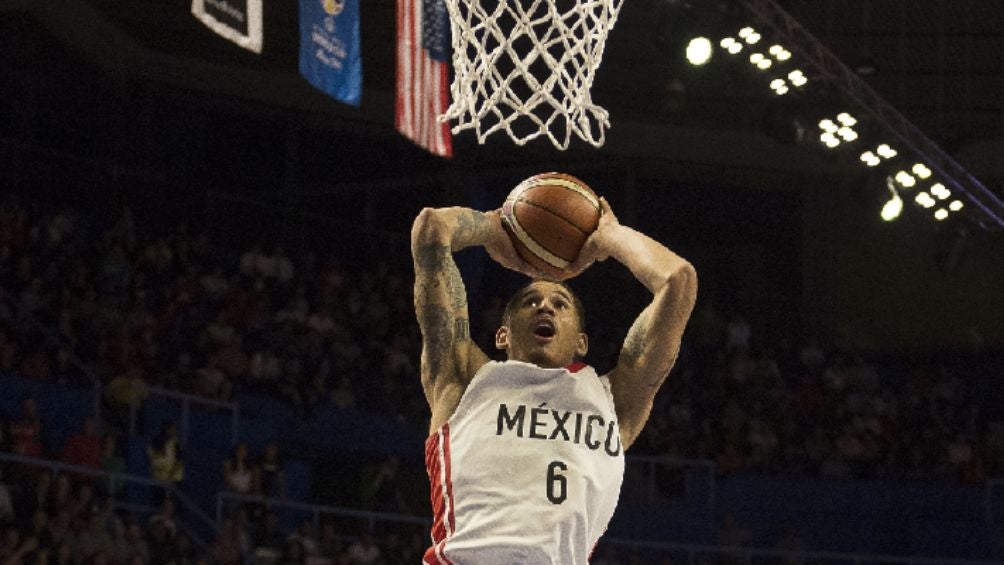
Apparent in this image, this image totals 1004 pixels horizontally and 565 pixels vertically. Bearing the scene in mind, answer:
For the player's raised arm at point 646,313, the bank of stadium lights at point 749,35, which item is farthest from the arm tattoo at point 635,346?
the bank of stadium lights at point 749,35

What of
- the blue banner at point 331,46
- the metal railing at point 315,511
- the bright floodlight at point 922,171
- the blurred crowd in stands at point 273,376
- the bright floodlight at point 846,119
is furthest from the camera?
the bright floodlight at point 922,171

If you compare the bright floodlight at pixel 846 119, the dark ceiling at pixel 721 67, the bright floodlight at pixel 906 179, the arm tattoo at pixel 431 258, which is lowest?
the arm tattoo at pixel 431 258

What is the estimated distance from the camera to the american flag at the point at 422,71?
11.0 meters

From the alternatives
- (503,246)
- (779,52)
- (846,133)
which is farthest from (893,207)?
(503,246)

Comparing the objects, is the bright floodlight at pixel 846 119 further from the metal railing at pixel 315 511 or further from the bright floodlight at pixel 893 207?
the metal railing at pixel 315 511

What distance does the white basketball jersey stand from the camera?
414 centimetres

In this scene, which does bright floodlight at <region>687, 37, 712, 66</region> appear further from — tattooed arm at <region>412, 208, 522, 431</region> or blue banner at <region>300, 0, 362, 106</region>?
tattooed arm at <region>412, 208, 522, 431</region>

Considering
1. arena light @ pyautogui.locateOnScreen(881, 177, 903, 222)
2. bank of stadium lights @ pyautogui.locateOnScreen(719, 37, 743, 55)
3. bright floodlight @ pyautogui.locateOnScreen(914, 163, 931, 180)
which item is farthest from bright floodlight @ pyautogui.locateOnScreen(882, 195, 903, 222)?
bank of stadium lights @ pyautogui.locateOnScreen(719, 37, 743, 55)

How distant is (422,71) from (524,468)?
7.21m

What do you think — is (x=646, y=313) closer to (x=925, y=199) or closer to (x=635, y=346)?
(x=635, y=346)

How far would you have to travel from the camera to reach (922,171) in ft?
53.7

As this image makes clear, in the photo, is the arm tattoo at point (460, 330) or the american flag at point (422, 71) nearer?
the arm tattoo at point (460, 330)

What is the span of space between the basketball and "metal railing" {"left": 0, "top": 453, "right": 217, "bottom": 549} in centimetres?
730

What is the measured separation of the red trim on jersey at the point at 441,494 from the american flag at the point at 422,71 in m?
6.75
